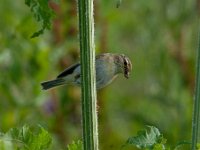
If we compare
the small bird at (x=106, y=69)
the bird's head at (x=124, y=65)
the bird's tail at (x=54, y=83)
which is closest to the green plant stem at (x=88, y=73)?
the small bird at (x=106, y=69)

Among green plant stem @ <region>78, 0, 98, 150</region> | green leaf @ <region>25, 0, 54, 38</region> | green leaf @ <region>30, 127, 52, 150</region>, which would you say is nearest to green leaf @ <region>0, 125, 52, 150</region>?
green leaf @ <region>30, 127, 52, 150</region>

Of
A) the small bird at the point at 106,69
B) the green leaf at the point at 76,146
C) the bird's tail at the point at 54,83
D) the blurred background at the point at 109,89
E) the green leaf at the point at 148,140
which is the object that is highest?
the small bird at the point at 106,69

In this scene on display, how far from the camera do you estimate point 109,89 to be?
728 centimetres

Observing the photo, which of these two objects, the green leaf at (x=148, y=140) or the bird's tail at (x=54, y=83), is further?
the bird's tail at (x=54, y=83)

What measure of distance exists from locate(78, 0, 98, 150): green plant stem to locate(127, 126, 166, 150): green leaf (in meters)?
0.21

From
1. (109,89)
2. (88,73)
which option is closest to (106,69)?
(88,73)

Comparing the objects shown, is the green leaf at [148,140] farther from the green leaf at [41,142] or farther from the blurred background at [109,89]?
the blurred background at [109,89]

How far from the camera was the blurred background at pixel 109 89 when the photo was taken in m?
5.57

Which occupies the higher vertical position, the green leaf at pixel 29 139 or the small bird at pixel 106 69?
the small bird at pixel 106 69

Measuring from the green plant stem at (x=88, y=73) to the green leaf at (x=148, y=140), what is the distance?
0.70 ft

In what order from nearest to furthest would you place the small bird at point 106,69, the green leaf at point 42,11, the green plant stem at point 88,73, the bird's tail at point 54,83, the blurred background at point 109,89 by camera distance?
the green plant stem at point 88,73
the green leaf at point 42,11
the small bird at point 106,69
the bird's tail at point 54,83
the blurred background at point 109,89

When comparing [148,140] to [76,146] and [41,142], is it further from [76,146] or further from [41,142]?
[41,142]

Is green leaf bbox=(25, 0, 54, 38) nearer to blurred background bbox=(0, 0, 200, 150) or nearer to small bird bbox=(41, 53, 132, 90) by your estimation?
small bird bbox=(41, 53, 132, 90)

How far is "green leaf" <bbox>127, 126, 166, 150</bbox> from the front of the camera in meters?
2.44
